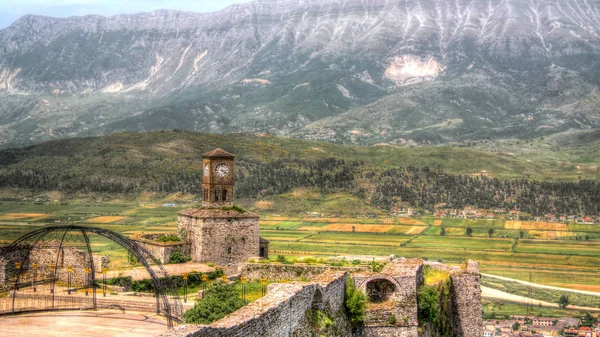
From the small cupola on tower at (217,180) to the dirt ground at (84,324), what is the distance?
916 inches

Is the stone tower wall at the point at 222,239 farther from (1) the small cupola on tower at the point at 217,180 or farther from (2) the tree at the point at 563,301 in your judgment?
(2) the tree at the point at 563,301

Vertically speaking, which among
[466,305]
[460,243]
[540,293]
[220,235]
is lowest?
[540,293]

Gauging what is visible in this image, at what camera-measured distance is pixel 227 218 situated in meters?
50.2

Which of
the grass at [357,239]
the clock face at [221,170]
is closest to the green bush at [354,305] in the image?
the clock face at [221,170]

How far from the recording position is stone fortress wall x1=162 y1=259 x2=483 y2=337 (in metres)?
17.5

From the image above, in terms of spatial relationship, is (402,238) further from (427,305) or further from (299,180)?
(427,305)

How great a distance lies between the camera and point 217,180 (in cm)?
5328

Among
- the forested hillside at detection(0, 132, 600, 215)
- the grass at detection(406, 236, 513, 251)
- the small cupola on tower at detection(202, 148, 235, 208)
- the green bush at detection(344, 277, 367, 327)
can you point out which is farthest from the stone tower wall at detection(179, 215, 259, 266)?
the forested hillside at detection(0, 132, 600, 215)

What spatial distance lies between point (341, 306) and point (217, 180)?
28.9m

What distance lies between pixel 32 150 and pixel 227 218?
528 feet

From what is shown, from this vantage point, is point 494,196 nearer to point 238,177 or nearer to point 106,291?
point 238,177

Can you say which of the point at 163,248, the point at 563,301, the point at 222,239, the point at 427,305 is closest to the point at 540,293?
the point at 563,301

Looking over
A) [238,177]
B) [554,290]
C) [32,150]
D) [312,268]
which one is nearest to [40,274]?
[312,268]

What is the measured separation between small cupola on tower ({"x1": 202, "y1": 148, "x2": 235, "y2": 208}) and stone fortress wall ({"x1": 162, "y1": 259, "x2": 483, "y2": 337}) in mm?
17460
